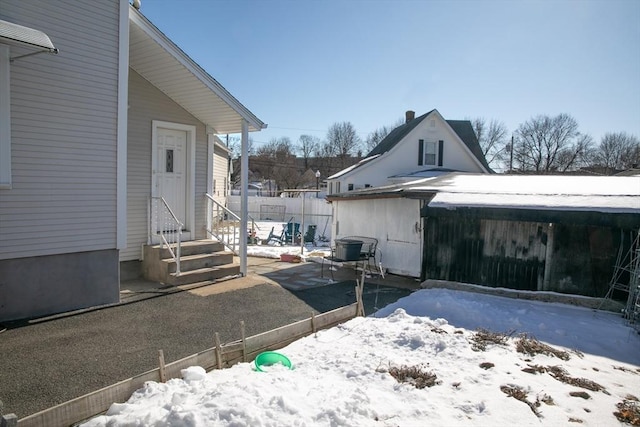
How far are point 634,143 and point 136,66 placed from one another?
6302 cm

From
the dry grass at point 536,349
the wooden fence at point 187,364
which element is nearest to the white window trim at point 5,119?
the wooden fence at point 187,364

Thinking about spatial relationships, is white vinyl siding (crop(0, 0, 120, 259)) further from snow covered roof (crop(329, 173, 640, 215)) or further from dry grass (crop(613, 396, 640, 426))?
dry grass (crop(613, 396, 640, 426))

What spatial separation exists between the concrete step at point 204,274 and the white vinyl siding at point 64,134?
155cm

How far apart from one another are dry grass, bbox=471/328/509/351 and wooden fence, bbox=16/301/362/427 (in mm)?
1851

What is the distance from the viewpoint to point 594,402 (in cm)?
394

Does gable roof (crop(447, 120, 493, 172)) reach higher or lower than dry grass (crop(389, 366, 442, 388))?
higher

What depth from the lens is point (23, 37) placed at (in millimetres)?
5242

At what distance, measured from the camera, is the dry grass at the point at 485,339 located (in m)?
5.26

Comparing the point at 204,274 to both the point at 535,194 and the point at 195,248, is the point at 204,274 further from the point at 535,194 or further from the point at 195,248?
the point at 535,194

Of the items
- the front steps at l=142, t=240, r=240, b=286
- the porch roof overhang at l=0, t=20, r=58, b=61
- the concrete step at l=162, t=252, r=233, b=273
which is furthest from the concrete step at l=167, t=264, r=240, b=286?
the porch roof overhang at l=0, t=20, r=58, b=61

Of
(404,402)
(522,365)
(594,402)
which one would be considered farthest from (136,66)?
(594,402)

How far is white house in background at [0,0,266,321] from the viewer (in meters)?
5.88

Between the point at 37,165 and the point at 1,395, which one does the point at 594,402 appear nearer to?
the point at 1,395

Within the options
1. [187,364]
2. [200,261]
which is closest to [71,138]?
[200,261]
